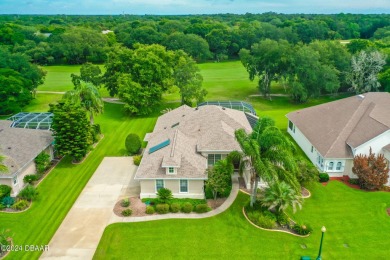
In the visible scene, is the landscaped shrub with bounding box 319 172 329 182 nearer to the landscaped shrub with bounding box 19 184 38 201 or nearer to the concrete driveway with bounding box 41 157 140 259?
the concrete driveway with bounding box 41 157 140 259

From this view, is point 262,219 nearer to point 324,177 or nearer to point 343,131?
point 324,177

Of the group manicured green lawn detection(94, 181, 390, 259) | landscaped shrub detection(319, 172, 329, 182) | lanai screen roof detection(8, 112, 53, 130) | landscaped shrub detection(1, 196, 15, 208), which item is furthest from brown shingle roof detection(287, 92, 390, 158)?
lanai screen roof detection(8, 112, 53, 130)

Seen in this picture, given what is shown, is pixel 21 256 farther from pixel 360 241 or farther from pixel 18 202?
pixel 360 241

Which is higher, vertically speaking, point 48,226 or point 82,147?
point 82,147

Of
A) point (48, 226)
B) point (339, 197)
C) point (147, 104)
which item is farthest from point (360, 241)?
point (147, 104)

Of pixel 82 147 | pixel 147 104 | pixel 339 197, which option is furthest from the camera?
pixel 147 104

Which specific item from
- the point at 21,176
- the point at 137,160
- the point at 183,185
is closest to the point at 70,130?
the point at 21,176
